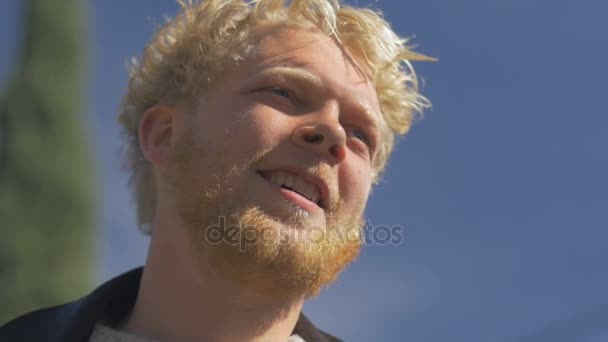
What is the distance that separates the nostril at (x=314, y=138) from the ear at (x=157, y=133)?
619 millimetres

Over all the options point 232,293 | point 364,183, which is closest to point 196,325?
point 232,293

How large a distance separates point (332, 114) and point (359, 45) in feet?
1.55

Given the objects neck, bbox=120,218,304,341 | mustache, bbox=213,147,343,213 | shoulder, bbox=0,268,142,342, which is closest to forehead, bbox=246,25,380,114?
mustache, bbox=213,147,343,213

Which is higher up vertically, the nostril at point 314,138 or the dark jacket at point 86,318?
the nostril at point 314,138

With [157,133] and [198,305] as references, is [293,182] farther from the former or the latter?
[157,133]

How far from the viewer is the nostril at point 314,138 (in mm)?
2861

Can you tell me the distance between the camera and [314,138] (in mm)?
2867

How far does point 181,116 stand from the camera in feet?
10.5

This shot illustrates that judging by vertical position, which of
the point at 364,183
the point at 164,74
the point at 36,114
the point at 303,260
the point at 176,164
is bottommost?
the point at 303,260

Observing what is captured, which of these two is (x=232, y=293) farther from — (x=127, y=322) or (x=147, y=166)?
(x=147, y=166)

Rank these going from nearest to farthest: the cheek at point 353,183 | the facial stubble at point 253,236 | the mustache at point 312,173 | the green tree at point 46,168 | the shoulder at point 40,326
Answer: the facial stubble at point 253,236
the mustache at point 312,173
the cheek at point 353,183
the shoulder at point 40,326
the green tree at point 46,168

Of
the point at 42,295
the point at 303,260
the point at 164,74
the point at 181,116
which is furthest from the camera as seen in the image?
the point at 42,295

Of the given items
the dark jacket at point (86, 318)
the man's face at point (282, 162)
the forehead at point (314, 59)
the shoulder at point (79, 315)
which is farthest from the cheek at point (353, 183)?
the shoulder at point (79, 315)

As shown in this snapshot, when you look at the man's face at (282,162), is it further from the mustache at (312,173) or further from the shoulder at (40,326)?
the shoulder at (40,326)
